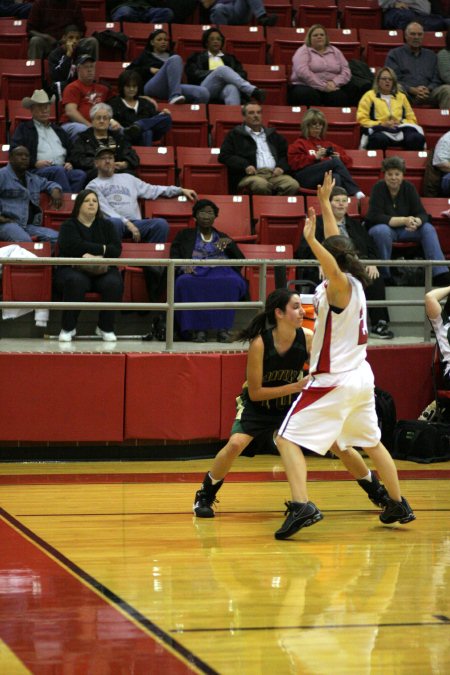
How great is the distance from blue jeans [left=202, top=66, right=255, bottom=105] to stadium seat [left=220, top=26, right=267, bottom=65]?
1121 millimetres

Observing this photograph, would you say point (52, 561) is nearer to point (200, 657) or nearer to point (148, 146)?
point (200, 657)

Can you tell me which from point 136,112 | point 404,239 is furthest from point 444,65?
point 136,112

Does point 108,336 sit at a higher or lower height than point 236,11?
lower

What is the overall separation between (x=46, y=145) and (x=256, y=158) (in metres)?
2.12

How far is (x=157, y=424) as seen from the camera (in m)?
9.25

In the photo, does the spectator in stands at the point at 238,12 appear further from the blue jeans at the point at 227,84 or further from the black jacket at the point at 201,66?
the blue jeans at the point at 227,84

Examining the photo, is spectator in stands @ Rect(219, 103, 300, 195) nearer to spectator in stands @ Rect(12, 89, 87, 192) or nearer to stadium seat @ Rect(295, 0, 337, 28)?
spectator in stands @ Rect(12, 89, 87, 192)

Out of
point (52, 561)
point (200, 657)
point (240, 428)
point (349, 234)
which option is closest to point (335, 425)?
point (240, 428)

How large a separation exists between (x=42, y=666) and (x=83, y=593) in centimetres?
106

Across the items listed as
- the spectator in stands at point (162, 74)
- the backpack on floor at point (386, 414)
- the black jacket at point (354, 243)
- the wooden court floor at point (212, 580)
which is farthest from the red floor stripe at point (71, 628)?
the spectator in stands at point (162, 74)

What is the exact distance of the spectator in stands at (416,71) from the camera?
47.0 ft

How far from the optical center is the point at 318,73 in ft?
45.3

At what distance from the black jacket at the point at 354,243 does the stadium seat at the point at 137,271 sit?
48.0 inches

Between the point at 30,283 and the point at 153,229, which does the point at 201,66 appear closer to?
the point at 153,229
